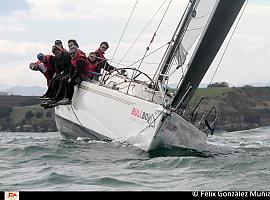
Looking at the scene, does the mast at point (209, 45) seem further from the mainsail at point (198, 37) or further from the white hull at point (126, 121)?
the white hull at point (126, 121)

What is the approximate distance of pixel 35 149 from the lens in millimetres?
12086

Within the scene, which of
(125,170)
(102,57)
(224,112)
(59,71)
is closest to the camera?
(125,170)

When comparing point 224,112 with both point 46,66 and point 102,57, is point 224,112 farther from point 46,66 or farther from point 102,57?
point 46,66

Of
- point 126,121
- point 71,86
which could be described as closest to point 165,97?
point 126,121

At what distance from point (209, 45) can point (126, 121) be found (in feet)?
7.34

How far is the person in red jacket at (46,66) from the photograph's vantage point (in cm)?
1465

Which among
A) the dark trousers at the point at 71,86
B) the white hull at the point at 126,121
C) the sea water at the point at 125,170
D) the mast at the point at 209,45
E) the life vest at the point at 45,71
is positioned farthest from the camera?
the life vest at the point at 45,71

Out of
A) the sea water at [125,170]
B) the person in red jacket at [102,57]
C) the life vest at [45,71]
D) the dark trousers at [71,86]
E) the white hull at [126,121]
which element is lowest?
the sea water at [125,170]

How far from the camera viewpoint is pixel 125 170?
29.6 ft

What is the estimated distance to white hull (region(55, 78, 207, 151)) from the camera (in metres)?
11.0

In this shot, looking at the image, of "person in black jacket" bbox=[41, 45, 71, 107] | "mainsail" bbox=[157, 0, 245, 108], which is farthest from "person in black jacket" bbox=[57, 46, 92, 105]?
"mainsail" bbox=[157, 0, 245, 108]

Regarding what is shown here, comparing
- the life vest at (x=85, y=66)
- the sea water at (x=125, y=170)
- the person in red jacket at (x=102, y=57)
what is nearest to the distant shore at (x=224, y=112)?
the person in red jacket at (x=102, y=57)

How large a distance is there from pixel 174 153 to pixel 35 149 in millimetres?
2988

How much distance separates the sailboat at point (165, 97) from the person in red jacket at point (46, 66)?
95 centimetres
